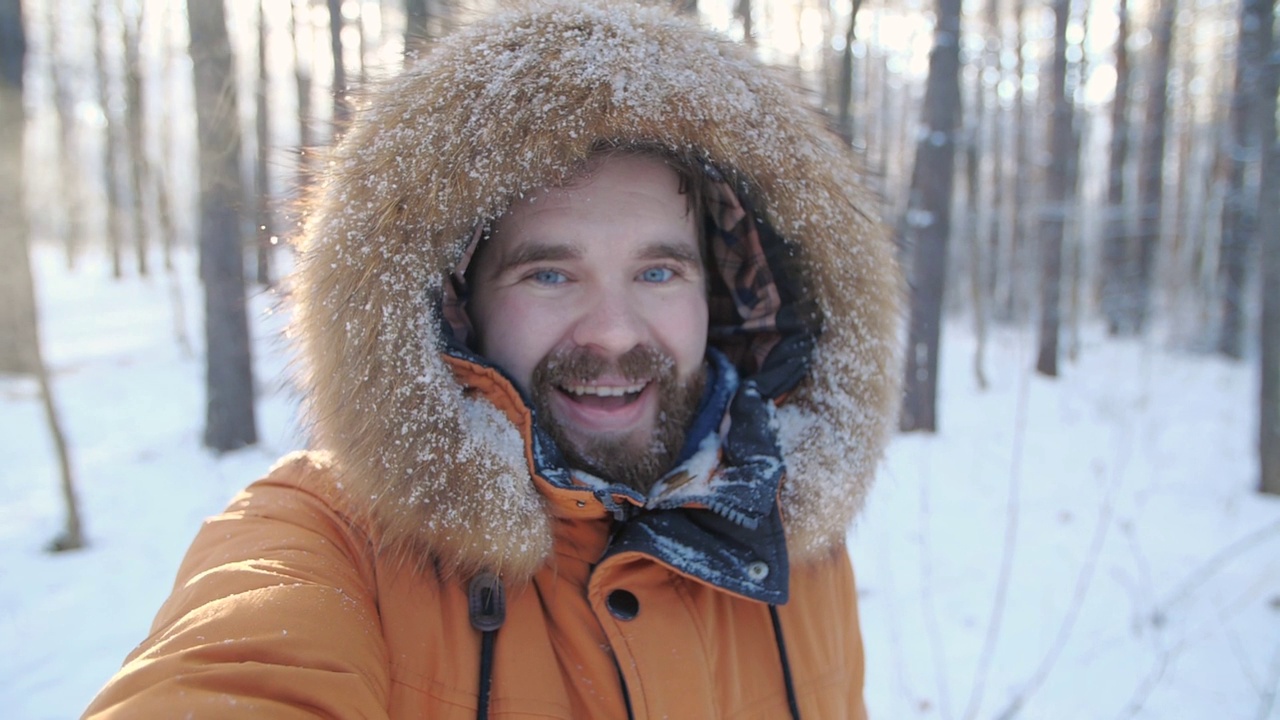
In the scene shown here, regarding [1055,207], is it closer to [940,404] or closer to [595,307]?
[940,404]

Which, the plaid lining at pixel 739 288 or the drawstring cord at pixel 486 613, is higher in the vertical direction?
the plaid lining at pixel 739 288

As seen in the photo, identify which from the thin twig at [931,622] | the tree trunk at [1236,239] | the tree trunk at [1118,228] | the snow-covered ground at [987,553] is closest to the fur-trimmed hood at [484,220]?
the snow-covered ground at [987,553]

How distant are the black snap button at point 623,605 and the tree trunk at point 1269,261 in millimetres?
6934

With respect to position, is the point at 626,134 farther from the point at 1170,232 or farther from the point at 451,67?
the point at 1170,232

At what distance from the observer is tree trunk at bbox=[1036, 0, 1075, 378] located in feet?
35.0

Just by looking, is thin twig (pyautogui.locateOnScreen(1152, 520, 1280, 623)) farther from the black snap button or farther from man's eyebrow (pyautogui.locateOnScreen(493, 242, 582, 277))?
man's eyebrow (pyautogui.locateOnScreen(493, 242, 582, 277))

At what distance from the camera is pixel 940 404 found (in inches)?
389

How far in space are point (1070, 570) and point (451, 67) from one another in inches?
203

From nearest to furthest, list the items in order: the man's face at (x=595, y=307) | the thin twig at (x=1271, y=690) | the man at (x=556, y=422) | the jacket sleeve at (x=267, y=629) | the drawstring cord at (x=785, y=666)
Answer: the jacket sleeve at (x=267, y=629) < the man at (x=556, y=422) < the drawstring cord at (x=785, y=666) < the man's face at (x=595, y=307) < the thin twig at (x=1271, y=690)

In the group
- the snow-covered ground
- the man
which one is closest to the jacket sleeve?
the man

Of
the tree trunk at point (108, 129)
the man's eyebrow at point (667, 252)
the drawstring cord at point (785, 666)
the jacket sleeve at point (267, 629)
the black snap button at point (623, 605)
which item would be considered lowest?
the drawstring cord at point (785, 666)

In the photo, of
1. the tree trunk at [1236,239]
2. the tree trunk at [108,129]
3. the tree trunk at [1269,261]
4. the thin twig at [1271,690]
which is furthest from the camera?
the tree trunk at [108,129]

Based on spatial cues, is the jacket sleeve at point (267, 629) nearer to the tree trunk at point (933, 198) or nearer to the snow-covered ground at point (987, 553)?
the snow-covered ground at point (987, 553)

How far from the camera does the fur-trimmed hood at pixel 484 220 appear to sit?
4.05 feet
